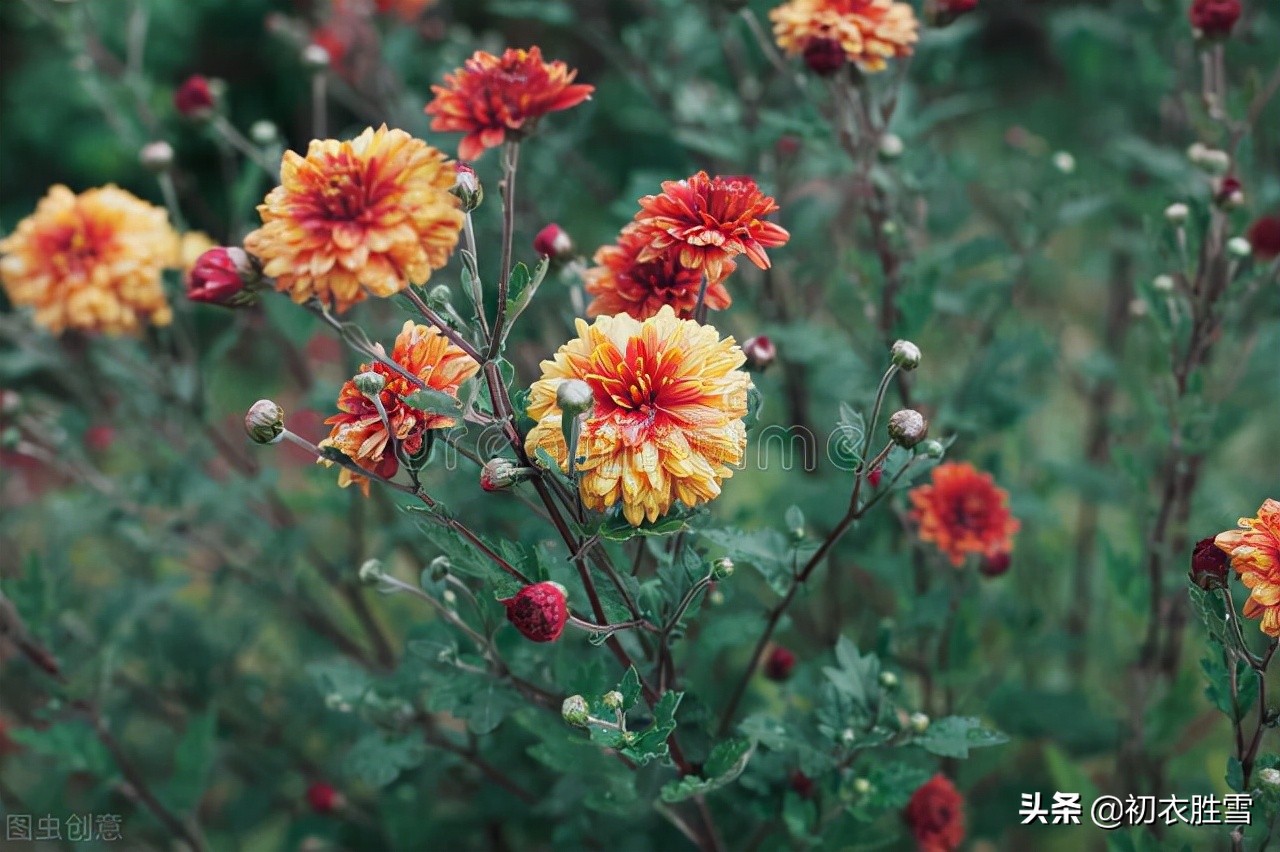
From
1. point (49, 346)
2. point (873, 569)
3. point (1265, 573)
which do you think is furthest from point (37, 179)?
point (1265, 573)

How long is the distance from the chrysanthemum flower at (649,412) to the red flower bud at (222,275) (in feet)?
1.14

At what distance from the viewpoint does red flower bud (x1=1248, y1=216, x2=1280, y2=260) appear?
1.97 meters

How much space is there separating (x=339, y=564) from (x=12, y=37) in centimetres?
416

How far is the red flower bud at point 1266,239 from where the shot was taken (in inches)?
77.5

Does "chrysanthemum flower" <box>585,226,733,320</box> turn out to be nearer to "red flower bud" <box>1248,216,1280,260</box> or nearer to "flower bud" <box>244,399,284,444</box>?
"flower bud" <box>244,399,284,444</box>

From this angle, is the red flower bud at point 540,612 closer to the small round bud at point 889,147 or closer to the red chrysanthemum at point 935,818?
the red chrysanthemum at point 935,818

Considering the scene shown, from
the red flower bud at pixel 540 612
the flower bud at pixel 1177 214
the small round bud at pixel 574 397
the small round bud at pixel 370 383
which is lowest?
the red flower bud at pixel 540 612

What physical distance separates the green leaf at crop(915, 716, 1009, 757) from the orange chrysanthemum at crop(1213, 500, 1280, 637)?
36 centimetres

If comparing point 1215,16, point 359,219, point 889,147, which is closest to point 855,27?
point 889,147

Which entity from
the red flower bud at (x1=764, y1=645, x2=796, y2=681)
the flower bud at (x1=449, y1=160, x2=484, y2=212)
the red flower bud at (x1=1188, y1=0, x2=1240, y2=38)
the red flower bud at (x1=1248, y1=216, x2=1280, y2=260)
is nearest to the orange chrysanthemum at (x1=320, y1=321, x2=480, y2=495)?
the flower bud at (x1=449, y1=160, x2=484, y2=212)

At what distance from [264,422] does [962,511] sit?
3.47 feet

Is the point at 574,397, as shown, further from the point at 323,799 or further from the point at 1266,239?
the point at 1266,239

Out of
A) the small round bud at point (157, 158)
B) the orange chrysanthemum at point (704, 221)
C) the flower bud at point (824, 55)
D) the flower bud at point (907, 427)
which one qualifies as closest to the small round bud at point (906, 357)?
the flower bud at point (907, 427)

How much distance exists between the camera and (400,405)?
112 centimetres
